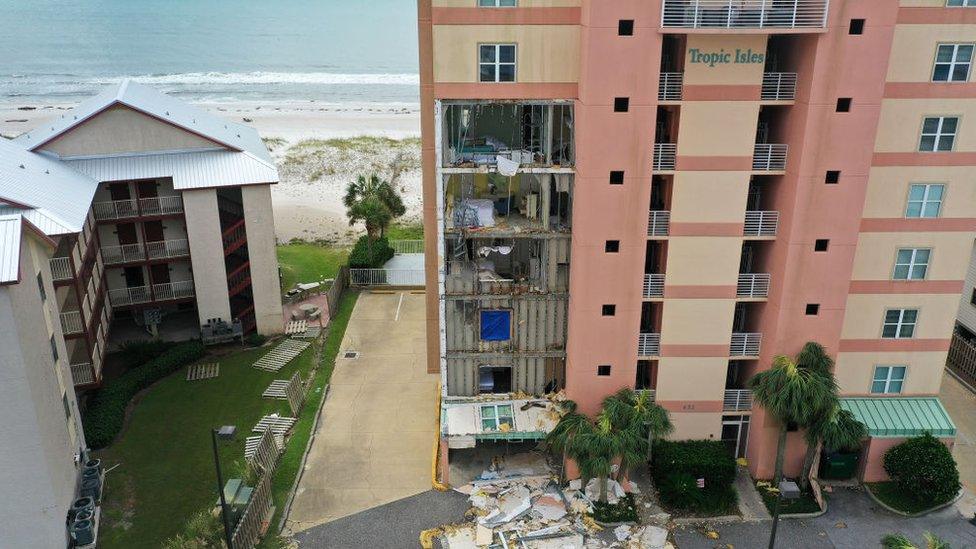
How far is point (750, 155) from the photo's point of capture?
1144 inches

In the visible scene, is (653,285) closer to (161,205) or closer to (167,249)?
(161,205)

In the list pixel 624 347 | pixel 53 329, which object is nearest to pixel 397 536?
pixel 624 347

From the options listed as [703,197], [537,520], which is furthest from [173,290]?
[703,197]

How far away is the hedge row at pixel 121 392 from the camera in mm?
35406

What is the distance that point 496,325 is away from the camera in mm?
33281

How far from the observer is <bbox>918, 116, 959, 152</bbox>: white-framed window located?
28844mm

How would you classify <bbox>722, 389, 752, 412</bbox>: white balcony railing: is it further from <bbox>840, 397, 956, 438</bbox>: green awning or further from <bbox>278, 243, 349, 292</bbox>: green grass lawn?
<bbox>278, 243, 349, 292</bbox>: green grass lawn

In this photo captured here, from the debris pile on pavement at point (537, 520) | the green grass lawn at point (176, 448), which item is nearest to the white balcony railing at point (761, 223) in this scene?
the debris pile on pavement at point (537, 520)

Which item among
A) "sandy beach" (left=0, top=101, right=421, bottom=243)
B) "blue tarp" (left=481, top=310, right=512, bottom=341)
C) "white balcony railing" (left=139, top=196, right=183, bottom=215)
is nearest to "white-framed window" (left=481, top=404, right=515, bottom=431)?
"blue tarp" (left=481, top=310, right=512, bottom=341)

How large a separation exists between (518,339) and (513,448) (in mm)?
5584

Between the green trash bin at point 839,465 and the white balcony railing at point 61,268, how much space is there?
36.7 m

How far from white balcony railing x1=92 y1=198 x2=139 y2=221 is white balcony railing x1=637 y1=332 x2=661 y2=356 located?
3088cm

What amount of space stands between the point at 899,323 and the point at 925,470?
6.39m

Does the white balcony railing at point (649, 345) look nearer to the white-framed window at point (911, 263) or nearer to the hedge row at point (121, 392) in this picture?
the white-framed window at point (911, 263)
